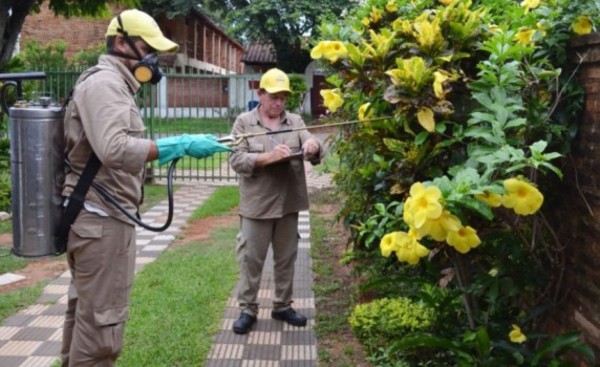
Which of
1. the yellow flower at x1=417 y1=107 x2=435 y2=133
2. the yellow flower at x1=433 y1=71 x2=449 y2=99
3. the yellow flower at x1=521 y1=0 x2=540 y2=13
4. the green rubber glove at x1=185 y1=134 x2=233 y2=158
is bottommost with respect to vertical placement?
the green rubber glove at x1=185 y1=134 x2=233 y2=158

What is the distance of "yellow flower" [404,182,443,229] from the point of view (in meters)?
2.32

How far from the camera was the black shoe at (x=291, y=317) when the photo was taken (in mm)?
4906

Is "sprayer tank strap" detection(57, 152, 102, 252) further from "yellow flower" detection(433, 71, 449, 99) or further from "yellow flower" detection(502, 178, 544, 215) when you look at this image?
"yellow flower" detection(502, 178, 544, 215)

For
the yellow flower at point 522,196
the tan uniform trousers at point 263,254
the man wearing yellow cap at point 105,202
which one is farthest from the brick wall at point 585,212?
the tan uniform trousers at point 263,254

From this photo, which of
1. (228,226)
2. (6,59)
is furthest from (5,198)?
(228,226)

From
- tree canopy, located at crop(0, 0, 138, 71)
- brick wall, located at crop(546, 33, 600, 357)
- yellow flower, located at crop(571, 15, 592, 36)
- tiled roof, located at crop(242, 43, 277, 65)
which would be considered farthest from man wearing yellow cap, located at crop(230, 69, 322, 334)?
tiled roof, located at crop(242, 43, 277, 65)

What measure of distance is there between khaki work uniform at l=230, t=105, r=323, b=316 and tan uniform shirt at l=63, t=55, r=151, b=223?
1.37m

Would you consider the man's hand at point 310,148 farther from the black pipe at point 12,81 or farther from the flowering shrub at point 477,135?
the black pipe at point 12,81

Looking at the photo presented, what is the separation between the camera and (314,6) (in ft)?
92.3

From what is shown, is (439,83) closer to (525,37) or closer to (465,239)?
(525,37)

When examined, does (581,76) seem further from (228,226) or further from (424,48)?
(228,226)

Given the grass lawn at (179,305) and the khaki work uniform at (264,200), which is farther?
the khaki work uniform at (264,200)

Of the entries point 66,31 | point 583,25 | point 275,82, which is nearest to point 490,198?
point 583,25

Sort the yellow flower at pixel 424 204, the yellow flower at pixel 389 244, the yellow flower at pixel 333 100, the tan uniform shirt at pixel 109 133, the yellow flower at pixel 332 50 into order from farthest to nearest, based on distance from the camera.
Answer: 1. the yellow flower at pixel 333 100
2. the yellow flower at pixel 332 50
3. the tan uniform shirt at pixel 109 133
4. the yellow flower at pixel 389 244
5. the yellow flower at pixel 424 204
